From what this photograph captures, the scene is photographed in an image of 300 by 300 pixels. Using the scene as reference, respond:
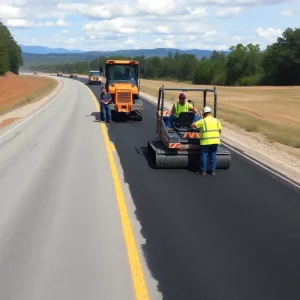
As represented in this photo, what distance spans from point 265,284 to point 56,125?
1822 centimetres

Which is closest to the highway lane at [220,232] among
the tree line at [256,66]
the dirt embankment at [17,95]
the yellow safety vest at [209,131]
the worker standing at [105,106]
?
the yellow safety vest at [209,131]

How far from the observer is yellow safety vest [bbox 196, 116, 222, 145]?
1259 cm

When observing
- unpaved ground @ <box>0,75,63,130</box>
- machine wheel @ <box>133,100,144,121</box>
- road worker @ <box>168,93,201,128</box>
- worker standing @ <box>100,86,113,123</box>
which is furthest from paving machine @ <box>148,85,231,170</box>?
unpaved ground @ <box>0,75,63,130</box>

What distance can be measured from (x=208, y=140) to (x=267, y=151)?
5.80m

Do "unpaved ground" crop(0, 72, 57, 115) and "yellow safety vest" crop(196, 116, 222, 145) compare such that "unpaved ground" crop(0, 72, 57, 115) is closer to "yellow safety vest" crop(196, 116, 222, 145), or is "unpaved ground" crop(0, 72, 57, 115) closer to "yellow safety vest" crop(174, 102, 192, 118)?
"yellow safety vest" crop(174, 102, 192, 118)

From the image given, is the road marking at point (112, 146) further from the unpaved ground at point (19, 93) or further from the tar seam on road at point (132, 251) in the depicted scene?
the unpaved ground at point (19, 93)

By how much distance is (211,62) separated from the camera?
134 meters

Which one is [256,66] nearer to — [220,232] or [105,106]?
[105,106]

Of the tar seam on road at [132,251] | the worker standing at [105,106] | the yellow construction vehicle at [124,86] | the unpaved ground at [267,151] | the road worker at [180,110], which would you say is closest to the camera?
the tar seam on road at [132,251]

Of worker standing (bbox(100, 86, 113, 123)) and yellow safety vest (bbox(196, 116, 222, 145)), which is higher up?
yellow safety vest (bbox(196, 116, 222, 145))

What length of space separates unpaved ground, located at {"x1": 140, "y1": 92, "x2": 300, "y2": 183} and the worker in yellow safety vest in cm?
188

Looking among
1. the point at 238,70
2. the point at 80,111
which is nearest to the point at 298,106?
the point at 80,111

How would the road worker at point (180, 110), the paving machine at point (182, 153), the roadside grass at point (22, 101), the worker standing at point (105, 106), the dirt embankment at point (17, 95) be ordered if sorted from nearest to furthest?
1. the paving machine at point (182, 153)
2. the road worker at point (180, 110)
3. the worker standing at point (105, 106)
4. the dirt embankment at point (17, 95)
5. the roadside grass at point (22, 101)

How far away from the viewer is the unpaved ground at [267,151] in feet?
46.4
